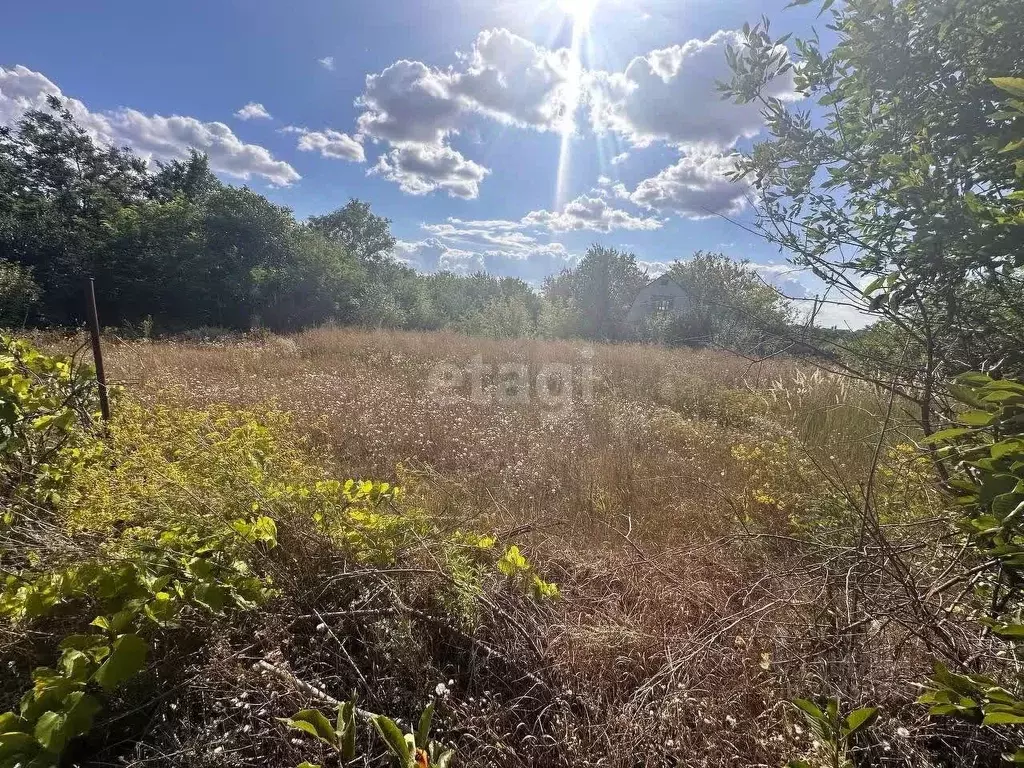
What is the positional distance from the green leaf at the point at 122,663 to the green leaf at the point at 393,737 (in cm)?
68

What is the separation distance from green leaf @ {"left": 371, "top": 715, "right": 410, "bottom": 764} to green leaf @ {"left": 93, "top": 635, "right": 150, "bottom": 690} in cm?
68

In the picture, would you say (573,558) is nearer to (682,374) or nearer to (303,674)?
(303,674)

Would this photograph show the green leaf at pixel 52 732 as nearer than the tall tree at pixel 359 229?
Yes

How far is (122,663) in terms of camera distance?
1112 millimetres

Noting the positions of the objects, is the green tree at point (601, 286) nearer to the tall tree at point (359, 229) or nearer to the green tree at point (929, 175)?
the tall tree at point (359, 229)

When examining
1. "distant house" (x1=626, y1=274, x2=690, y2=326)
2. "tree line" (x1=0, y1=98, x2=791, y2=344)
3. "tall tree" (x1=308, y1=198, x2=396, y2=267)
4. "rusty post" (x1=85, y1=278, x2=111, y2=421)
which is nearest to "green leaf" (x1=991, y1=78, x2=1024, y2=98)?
"rusty post" (x1=85, y1=278, x2=111, y2=421)

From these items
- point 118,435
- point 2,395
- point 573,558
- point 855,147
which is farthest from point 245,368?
point 855,147

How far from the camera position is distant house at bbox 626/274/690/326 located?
82.9 feet

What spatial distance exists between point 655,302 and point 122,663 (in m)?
28.6

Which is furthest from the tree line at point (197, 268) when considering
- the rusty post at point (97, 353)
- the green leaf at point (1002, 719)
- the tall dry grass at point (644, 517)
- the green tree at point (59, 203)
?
the green leaf at point (1002, 719)

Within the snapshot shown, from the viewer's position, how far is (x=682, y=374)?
7648 mm

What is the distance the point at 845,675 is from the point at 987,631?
0.37 meters

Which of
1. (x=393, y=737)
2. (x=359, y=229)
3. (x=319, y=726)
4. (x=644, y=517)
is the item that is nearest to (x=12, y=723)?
(x=319, y=726)

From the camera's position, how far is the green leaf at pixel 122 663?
109 centimetres
